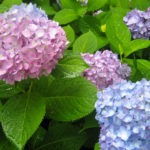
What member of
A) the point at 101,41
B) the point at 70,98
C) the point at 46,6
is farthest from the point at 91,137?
the point at 46,6

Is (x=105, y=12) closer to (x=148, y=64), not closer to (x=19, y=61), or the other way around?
(x=148, y=64)

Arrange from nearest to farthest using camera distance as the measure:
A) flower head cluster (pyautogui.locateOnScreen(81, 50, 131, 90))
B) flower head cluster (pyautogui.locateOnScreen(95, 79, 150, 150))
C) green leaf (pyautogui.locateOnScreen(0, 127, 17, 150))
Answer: flower head cluster (pyautogui.locateOnScreen(95, 79, 150, 150)), green leaf (pyautogui.locateOnScreen(0, 127, 17, 150)), flower head cluster (pyautogui.locateOnScreen(81, 50, 131, 90))

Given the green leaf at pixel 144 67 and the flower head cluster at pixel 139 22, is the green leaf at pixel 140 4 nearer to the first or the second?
the flower head cluster at pixel 139 22

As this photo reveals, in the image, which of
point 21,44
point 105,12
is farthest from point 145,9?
point 21,44

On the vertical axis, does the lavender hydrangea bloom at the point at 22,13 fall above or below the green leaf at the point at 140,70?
above

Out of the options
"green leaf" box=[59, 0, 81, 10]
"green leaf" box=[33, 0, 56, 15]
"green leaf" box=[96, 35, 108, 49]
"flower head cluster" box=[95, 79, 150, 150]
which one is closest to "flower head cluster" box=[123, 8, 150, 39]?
"green leaf" box=[96, 35, 108, 49]

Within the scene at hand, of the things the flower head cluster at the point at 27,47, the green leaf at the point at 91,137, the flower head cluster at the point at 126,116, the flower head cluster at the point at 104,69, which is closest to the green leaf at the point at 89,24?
the flower head cluster at the point at 104,69

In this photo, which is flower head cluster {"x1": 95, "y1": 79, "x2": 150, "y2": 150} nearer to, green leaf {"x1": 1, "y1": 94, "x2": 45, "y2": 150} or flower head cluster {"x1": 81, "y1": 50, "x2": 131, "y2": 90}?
green leaf {"x1": 1, "y1": 94, "x2": 45, "y2": 150}
